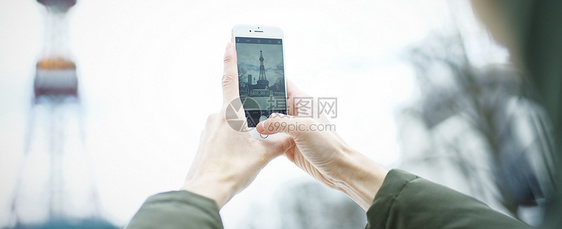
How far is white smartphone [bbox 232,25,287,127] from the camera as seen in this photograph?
0.73m

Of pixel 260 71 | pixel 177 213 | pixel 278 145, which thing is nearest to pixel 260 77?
pixel 260 71

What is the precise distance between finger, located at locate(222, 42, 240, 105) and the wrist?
0.23m

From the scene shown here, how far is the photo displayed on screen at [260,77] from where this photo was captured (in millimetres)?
726

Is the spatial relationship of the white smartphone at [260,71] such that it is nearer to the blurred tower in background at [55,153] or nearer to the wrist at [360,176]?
the wrist at [360,176]

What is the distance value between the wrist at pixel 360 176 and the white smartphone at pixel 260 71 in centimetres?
18

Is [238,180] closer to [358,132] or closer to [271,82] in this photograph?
[271,82]

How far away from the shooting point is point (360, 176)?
0.63m

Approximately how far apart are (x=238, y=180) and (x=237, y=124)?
0.36ft

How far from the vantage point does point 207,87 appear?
2.56 ft

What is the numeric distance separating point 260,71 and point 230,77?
10 centimetres

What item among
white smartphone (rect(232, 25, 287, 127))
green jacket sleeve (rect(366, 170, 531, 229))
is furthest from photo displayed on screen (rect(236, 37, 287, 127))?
green jacket sleeve (rect(366, 170, 531, 229))

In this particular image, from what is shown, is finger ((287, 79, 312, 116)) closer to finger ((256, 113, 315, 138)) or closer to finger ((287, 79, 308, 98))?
finger ((287, 79, 308, 98))

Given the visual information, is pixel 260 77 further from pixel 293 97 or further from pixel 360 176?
pixel 360 176

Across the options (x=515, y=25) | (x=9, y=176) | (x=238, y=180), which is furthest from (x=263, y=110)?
(x=515, y=25)
